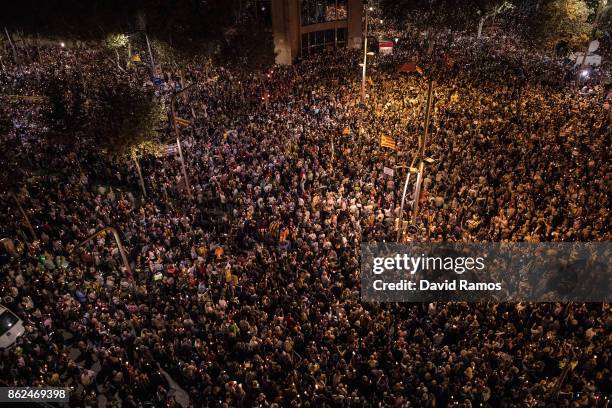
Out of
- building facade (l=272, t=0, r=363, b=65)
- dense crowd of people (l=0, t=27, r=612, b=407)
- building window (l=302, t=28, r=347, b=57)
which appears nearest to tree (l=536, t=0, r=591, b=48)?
dense crowd of people (l=0, t=27, r=612, b=407)

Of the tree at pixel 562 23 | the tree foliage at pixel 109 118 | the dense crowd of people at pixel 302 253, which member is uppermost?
the tree at pixel 562 23

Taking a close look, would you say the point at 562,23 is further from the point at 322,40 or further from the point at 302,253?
the point at 302,253

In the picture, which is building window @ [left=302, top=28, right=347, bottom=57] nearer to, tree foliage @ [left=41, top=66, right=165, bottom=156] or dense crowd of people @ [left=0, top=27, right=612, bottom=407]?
dense crowd of people @ [left=0, top=27, right=612, bottom=407]

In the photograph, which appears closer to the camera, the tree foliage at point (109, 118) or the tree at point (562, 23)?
the tree foliage at point (109, 118)

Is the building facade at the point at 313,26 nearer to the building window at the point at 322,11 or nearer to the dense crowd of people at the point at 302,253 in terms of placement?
the building window at the point at 322,11

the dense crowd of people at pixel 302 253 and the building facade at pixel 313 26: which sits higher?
the building facade at pixel 313 26

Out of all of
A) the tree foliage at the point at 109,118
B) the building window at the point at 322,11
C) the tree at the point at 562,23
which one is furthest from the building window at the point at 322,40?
the tree foliage at the point at 109,118

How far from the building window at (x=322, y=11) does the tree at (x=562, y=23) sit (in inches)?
680

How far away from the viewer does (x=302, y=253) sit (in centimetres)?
1336

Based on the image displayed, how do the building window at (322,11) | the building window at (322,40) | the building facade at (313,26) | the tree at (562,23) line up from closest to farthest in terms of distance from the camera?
the tree at (562,23), the building facade at (313,26), the building window at (322,11), the building window at (322,40)

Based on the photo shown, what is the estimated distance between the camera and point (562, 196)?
50.5 ft

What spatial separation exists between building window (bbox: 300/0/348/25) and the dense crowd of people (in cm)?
1737

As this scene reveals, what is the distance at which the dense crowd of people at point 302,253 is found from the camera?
387 inches

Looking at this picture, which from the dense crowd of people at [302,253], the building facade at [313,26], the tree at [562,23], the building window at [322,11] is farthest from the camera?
the building window at [322,11]
